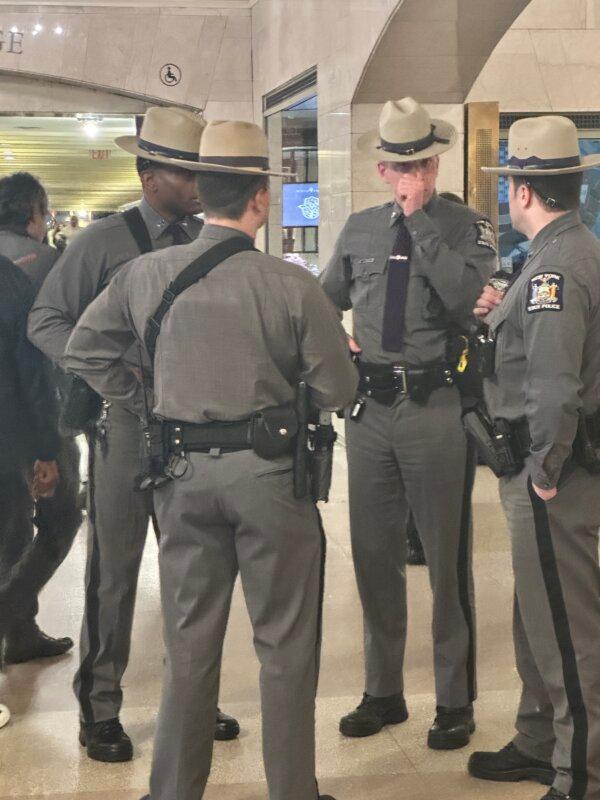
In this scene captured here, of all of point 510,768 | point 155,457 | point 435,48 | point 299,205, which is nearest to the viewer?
point 155,457

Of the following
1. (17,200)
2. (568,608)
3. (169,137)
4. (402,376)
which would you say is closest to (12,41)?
(17,200)

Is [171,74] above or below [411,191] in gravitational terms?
above

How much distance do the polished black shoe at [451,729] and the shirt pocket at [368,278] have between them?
129 centimetres

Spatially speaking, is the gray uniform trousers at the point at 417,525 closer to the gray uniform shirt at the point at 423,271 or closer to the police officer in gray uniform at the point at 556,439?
the gray uniform shirt at the point at 423,271

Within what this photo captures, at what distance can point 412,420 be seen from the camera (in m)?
3.32

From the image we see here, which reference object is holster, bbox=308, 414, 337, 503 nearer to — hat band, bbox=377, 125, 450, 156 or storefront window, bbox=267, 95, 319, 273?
hat band, bbox=377, 125, 450, 156

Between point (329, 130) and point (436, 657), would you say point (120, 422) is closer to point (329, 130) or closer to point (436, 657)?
point (436, 657)

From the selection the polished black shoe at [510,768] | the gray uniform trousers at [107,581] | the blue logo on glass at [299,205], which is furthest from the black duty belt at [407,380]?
the blue logo on glass at [299,205]

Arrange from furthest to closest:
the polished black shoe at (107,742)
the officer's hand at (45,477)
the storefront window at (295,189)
Answer: the storefront window at (295,189), the officer's hand at (45,477), the polished black shoe at (107,742)

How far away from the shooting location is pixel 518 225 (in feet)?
9.43

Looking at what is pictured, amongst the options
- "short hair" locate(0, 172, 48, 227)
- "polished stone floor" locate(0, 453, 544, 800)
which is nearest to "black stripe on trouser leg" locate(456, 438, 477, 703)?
"polished stone floor" locate(0, 453, 544, 800)

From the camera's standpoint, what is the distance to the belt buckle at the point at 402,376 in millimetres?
3320

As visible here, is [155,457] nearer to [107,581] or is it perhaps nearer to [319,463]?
[319,463]

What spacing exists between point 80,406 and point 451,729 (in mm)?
1486
